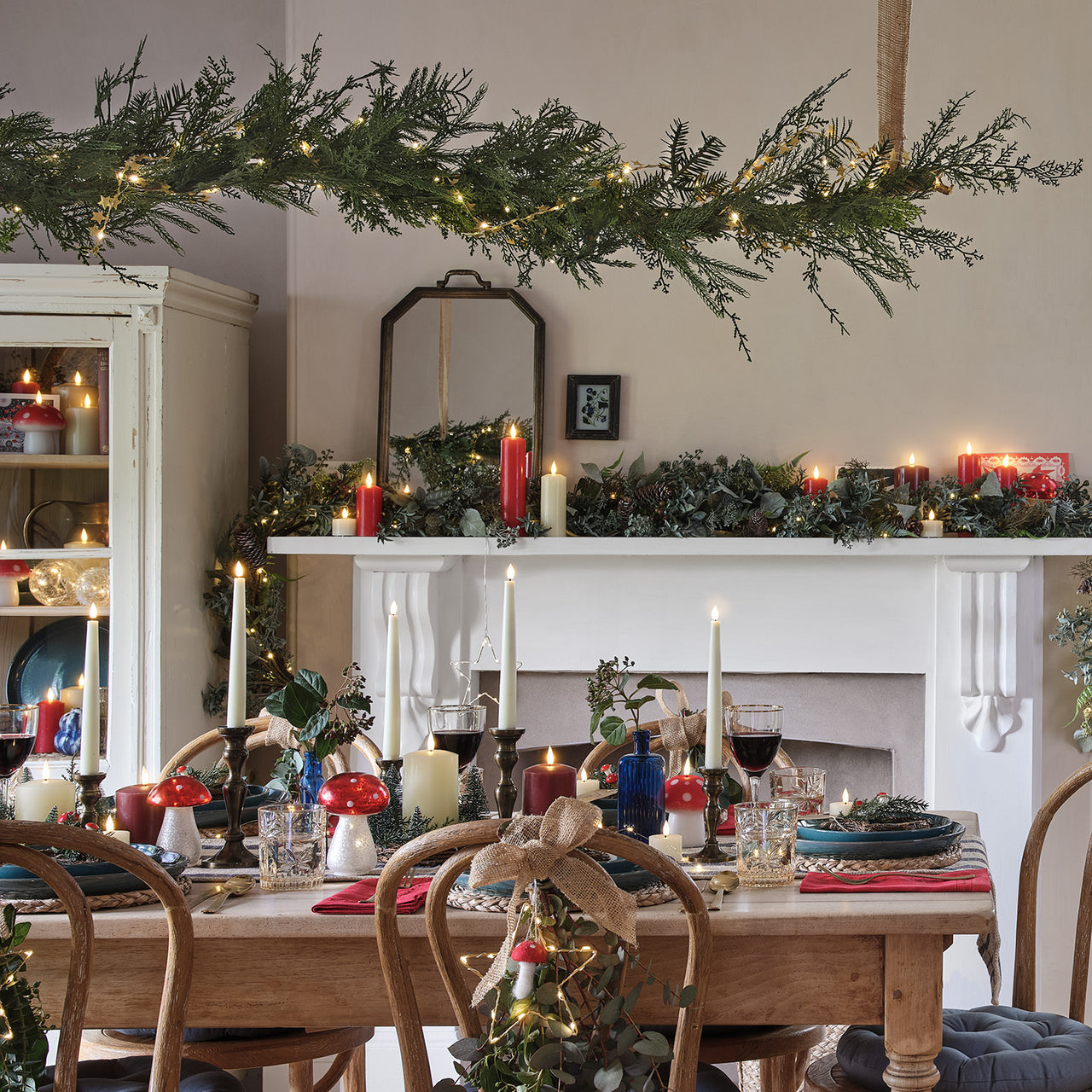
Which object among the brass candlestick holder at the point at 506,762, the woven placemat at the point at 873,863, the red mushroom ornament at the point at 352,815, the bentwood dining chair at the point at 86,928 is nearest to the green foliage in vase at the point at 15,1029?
the bentwood dining chair at the point at 86,928

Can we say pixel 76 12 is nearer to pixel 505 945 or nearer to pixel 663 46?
pixel 663 46

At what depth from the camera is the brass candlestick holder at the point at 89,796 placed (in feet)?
5.58

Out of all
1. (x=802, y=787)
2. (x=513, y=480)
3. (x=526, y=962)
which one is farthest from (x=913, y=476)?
(x=526, y=962)

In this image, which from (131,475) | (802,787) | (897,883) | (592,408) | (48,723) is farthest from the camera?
(592,408)

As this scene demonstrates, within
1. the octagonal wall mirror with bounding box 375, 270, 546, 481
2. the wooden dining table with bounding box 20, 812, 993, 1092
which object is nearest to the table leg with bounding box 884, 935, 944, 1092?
the wooden dining table with bounding box 20, 812, 993, 1092

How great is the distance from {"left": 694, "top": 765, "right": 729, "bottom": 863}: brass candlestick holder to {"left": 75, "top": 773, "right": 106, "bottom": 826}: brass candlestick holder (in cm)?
83

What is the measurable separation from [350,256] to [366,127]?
6.62ft

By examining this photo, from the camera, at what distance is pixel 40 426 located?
8.96 ft

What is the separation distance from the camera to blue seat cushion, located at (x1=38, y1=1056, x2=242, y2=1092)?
161cm

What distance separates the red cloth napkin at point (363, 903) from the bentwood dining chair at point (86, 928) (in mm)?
157

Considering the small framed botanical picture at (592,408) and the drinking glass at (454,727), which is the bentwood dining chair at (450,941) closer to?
the drinking glass at (454,727)

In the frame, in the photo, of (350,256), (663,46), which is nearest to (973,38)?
(663,46)

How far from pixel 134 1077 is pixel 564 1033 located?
2.62ft

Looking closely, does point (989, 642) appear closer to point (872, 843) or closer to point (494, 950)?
point (872, 843)
